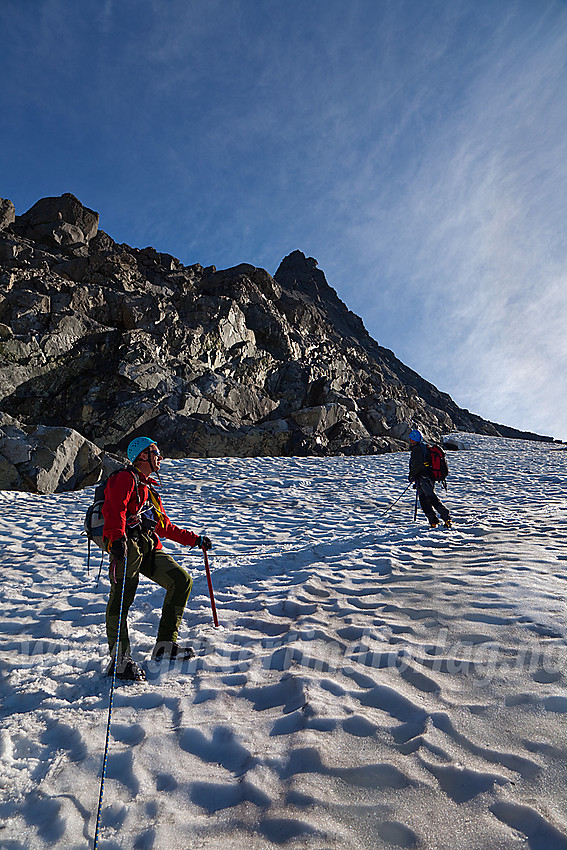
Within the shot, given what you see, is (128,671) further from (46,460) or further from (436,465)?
(46,460)

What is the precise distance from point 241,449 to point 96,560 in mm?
13911

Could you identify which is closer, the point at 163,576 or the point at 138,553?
the point at 138,553

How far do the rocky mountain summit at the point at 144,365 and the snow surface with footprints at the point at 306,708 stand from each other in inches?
383

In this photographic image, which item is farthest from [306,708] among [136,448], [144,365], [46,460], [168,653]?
[144,365]

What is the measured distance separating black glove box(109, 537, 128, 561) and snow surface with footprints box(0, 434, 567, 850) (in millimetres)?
1167

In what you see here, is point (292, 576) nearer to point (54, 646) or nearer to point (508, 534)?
point (54, 646)

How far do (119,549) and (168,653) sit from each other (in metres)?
1.32

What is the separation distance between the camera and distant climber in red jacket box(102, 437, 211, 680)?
11.5 ft

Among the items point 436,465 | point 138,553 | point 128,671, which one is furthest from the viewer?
point 436,465

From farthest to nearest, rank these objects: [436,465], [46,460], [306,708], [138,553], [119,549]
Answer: [46,460]
[436,465]
[138,553]
[119,549]
[306,708]

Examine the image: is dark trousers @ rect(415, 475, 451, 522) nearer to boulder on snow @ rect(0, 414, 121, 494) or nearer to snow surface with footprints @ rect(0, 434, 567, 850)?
snow surface with footprints @ rect(0, 434, 567, 850)

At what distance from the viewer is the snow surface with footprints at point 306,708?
203 centimetres

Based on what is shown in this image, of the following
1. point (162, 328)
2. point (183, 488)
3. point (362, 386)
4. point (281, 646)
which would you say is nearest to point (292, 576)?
point (281, 646)

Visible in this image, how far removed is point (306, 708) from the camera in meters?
2.95
